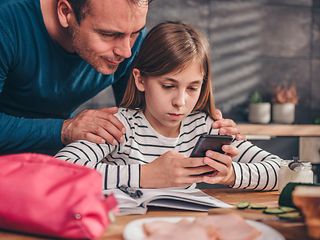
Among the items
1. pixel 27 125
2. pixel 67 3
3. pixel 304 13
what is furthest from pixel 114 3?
pixel 304 13

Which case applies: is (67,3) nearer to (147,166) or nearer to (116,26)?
(116,26)

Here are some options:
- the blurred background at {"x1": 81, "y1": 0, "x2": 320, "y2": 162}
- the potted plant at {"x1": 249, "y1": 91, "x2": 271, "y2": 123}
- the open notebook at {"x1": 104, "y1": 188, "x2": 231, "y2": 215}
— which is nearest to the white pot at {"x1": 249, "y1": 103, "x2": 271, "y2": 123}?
the potted plant at {"x1": 249, "y1": 91, "x2": 271, "y2": 123}

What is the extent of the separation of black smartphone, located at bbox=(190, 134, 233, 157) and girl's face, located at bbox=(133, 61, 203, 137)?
1.05ft

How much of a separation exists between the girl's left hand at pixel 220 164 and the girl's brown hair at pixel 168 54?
15.5 inches

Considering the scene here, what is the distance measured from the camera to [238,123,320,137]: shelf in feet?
12.0

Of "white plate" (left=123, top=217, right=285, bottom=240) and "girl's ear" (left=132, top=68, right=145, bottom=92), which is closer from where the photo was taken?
"white plate" (left=123, top=217, right=285, bottom=240)

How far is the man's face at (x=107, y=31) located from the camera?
5.37ft

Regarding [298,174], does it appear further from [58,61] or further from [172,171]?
[58,61]

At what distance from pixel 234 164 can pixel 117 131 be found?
36 cm

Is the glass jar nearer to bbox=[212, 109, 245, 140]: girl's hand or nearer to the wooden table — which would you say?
the wooden table

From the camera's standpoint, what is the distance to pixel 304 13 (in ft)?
14.1

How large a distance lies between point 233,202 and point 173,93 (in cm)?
45

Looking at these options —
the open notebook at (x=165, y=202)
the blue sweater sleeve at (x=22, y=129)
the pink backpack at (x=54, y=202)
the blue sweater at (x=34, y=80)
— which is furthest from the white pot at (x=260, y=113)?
the pink backpack at (x=54, y=202)

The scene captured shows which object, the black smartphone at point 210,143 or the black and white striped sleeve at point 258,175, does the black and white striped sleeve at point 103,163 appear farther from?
the black and white striped sleeve at point 258,175
